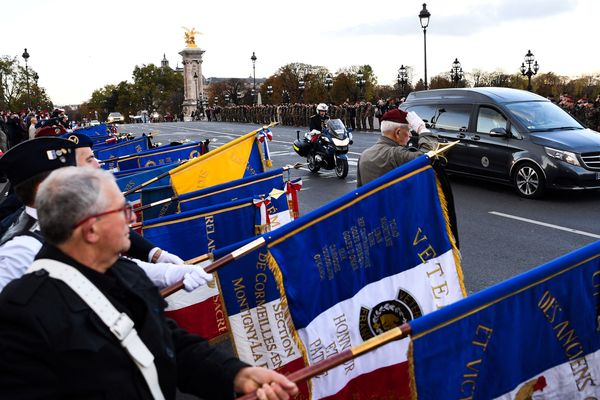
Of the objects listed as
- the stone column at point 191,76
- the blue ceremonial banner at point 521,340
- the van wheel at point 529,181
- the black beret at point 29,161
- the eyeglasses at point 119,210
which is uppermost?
the stone column at point 191,76

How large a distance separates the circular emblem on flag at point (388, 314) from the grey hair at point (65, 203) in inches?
89.8

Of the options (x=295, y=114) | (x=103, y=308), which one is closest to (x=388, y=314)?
(x=103, y=308)

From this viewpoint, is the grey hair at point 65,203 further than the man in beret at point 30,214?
No

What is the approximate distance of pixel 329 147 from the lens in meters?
15.0

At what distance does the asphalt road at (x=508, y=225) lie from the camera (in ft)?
23.6

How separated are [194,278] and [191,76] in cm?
10554

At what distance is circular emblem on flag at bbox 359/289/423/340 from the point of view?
3.75 metres

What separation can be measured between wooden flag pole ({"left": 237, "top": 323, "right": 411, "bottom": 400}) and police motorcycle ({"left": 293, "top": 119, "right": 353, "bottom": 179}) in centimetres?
1232

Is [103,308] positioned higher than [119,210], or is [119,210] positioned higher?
[119,210]

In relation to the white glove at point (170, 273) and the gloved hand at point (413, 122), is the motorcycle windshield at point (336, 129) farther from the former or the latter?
the white glove at point (170, 273)

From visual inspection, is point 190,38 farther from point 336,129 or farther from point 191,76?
point 336,129

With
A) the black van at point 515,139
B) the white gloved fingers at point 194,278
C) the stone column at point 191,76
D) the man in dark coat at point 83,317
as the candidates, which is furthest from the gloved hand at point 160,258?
the stone column at point 191,76

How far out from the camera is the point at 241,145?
779cm

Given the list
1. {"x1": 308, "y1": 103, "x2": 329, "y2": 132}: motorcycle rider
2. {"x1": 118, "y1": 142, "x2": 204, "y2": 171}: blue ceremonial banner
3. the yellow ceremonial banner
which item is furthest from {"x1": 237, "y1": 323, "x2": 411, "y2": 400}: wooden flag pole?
{"x1": 308, "y1": 103, "x2": 329, "y2": 132}: motorcycle rider
